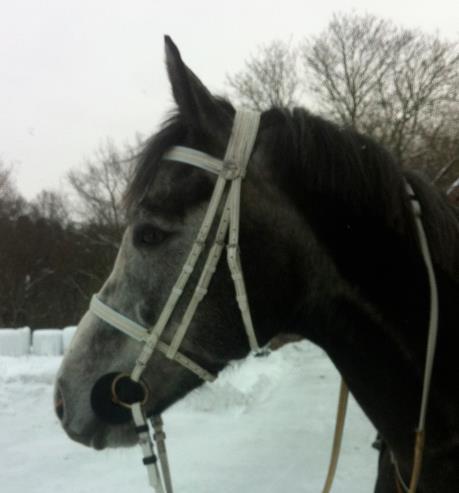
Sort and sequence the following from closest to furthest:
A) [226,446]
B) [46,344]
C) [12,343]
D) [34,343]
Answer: [226,446], [12,343], [46,344], [34,343]

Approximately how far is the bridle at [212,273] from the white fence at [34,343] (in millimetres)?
11904

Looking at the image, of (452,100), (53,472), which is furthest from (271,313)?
(452,100)

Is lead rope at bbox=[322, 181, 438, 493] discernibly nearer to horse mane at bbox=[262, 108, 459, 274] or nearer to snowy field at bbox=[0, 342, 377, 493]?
horse mane at bbox=[262, 108, 459, 274]

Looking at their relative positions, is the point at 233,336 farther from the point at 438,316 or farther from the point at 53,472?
the point at 53,472

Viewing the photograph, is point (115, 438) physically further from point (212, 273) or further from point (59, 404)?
point (212, 273)

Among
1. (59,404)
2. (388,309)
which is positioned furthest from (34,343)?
(388,309)

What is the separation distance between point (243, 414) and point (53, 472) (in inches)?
109

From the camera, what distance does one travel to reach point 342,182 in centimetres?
157

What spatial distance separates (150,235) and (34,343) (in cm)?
1297

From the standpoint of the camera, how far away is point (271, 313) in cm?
158

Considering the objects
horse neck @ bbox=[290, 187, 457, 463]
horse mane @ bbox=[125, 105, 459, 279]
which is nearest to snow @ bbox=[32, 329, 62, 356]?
horse mane @ bbox=[125, 105, 459, 279]

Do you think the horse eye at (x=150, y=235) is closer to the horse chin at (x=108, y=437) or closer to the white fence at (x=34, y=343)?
the horse chin at (x=108, y=437)

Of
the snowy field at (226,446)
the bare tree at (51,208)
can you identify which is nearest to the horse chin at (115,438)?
the snowy field at (226,446)

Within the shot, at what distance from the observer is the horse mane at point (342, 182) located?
1.57 meters
